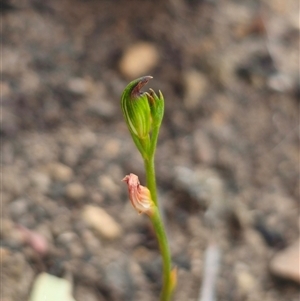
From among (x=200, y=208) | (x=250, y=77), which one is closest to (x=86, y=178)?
(x=200, y=208)

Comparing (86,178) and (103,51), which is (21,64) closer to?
(103,51)

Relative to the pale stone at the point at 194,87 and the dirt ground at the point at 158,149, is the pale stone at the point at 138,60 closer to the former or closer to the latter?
the dirt ground at the point at 158,149

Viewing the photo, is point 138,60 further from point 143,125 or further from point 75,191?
point 143,125

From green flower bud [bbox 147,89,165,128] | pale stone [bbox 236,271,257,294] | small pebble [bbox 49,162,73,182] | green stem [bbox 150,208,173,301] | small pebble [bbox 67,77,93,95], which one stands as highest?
small pebble [bbox 67,77,93,95]

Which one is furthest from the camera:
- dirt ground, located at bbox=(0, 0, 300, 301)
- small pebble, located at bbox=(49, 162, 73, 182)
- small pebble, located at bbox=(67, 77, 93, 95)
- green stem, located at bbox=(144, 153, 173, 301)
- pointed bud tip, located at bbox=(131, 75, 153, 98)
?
small pebble, located at bbox=(67, 77, 93, 95)

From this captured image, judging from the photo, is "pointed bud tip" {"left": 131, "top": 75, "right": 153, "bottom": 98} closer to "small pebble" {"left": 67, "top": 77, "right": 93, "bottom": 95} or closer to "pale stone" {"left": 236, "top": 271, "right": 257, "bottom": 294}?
"pale stone" {"left": 236, "top": 271, "right": 257, "bottom": 294}

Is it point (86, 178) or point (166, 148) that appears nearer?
point (86, 178)

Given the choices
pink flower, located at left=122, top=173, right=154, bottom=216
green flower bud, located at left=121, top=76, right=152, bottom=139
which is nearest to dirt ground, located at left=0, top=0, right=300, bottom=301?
pink flower, located at left=122, top=173, right=154, bottom=216
